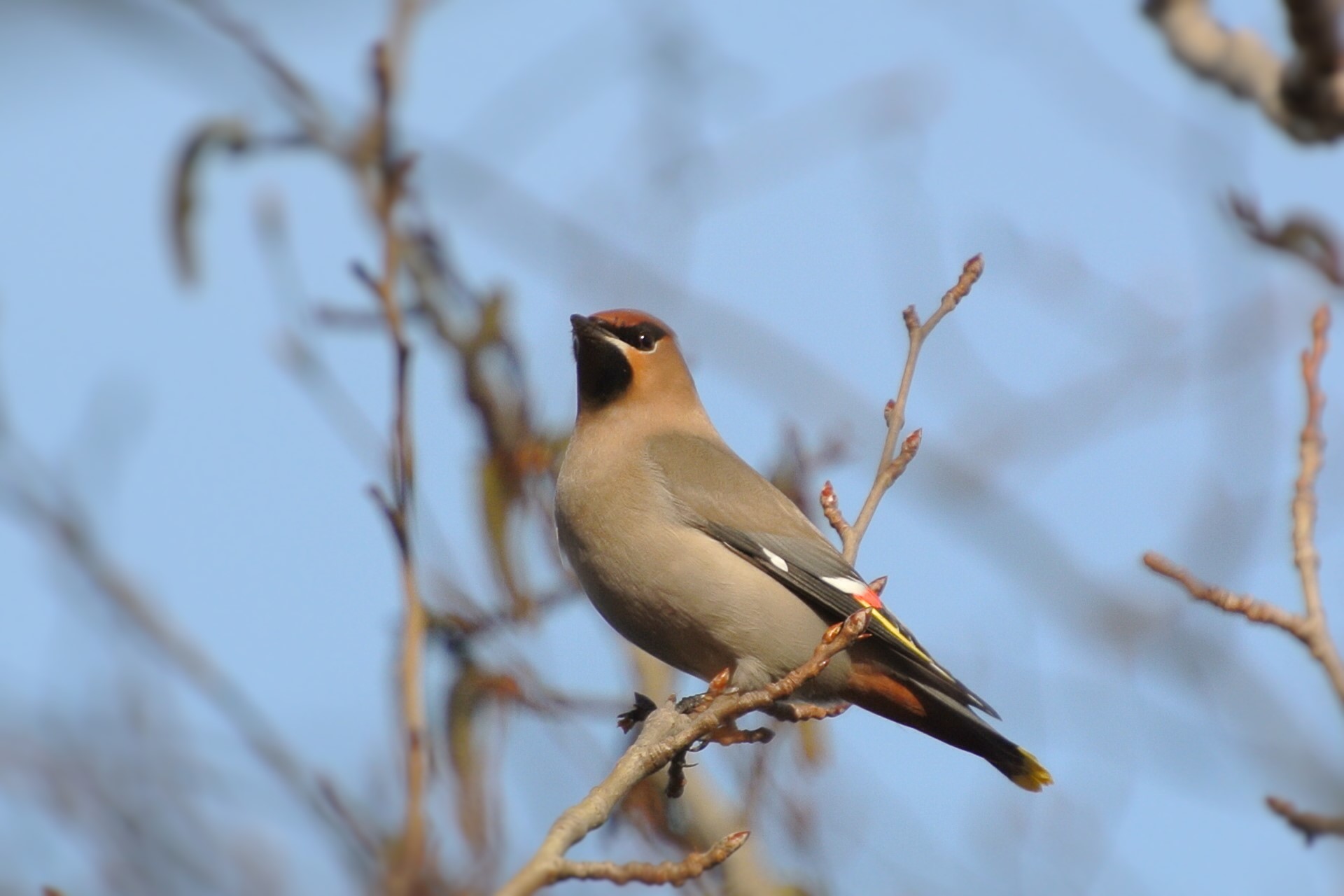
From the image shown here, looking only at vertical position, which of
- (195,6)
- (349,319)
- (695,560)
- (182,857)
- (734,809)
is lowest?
(734,809)

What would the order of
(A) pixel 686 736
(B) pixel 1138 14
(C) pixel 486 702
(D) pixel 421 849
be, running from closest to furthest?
(D) pixel 421 849, (A) pixel 686 736, (C) pixel 486 702, (B) pixel 1138 14

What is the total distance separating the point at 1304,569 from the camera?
3.04m

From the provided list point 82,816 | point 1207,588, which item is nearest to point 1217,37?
point 1207,588

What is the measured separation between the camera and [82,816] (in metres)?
5.17

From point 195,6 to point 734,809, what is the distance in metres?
3.67

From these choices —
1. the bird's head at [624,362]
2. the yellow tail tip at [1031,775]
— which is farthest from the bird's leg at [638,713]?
the bird's head at [624,362]

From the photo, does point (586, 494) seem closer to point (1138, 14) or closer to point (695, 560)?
point (695, 560)

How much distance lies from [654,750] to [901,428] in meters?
1.30

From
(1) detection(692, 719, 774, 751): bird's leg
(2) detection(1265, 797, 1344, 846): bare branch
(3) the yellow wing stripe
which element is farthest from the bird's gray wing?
(2) detection(1265, 797, 1344, 846): bare branch

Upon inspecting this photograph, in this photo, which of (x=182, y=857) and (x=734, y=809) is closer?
(x=182, y=857)

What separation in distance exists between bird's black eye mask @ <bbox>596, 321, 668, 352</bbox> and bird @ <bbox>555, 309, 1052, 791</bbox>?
0.44m

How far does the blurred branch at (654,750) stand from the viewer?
264 cm

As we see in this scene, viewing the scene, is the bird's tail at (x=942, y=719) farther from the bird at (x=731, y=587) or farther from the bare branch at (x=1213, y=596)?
the bare branch at (x=1213, y=596)

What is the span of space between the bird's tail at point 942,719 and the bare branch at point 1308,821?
175 centimetres
